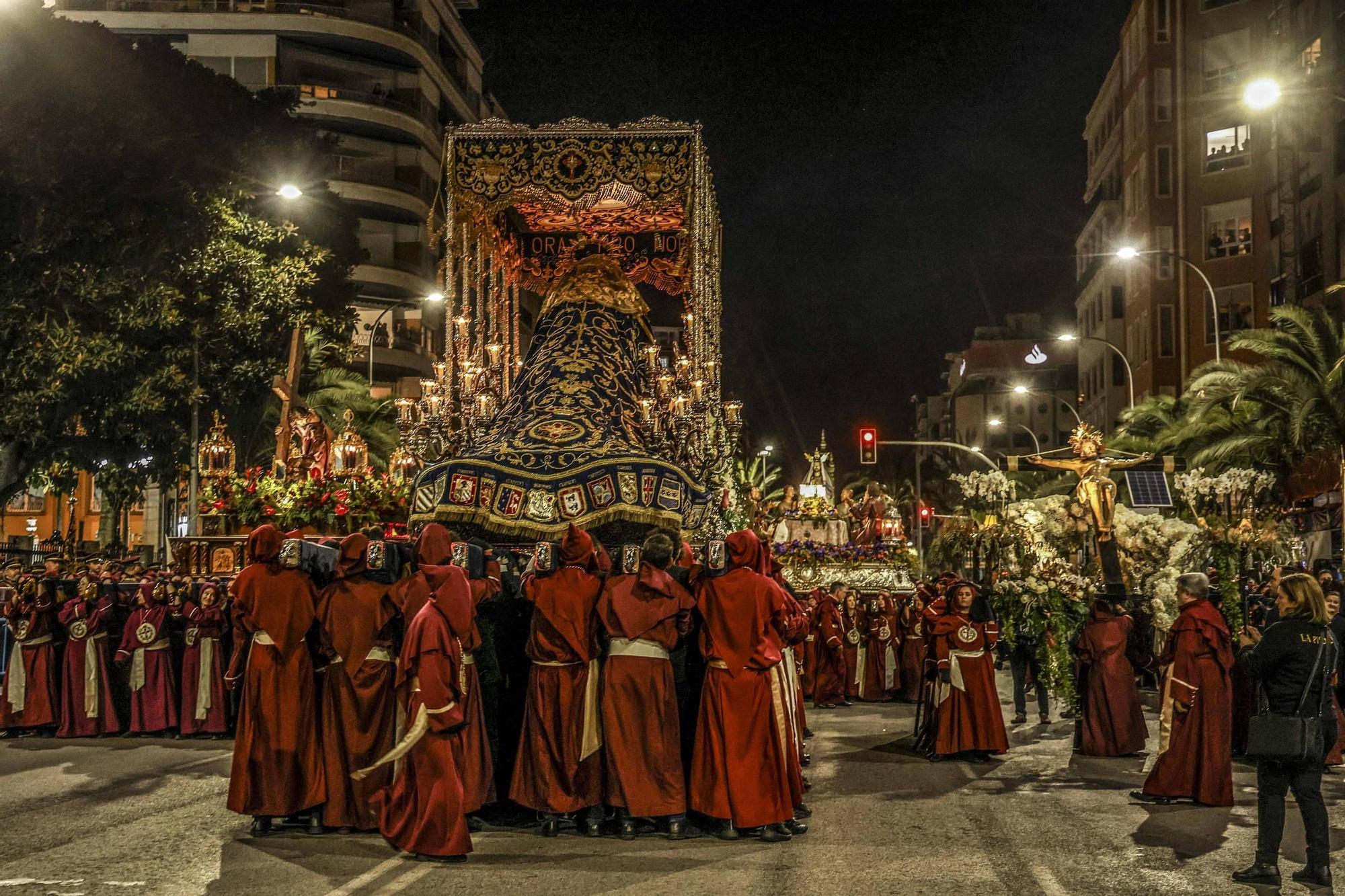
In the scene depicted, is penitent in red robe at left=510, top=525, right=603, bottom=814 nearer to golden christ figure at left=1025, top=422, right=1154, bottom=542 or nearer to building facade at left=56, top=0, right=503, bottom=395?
golden christ figure at left=1025, top=422, right=1154, bottom=542

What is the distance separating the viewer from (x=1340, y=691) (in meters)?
14.9

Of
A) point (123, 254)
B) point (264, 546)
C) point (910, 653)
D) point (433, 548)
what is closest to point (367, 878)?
point (433, 548)

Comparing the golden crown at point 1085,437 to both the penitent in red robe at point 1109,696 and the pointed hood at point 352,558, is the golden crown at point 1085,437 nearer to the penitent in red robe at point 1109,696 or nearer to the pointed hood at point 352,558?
the penitent in red robe at point 1109,696

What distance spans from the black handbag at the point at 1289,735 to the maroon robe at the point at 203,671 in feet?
35.7

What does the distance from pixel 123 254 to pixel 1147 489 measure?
16.7 m

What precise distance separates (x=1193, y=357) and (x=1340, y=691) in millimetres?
34780

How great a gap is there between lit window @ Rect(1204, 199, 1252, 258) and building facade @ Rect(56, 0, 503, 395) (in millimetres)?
28237

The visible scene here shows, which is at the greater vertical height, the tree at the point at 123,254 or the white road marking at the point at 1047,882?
the tree at the point at 123,254

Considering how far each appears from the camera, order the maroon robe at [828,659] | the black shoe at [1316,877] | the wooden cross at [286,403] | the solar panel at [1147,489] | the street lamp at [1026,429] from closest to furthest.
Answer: the black shoe at [1316,877] → the wooden cross at [286,403] → the solar panel at [1147,489] → the maroon robe at [828,659] → the street lamp at [1026,429]

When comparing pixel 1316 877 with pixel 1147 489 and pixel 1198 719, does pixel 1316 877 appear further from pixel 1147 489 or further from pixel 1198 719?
pixel 1147 489

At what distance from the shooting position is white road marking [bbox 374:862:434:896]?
25.7ft

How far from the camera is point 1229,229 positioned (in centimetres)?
4709

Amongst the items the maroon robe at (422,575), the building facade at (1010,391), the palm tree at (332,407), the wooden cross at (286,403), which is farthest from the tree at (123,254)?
the building facade at (1010,391)

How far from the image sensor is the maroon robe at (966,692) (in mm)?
13797
